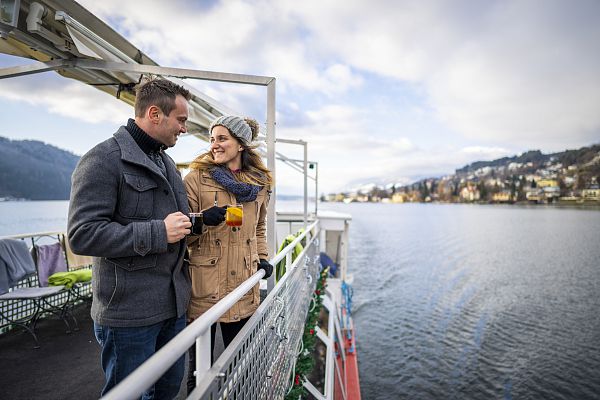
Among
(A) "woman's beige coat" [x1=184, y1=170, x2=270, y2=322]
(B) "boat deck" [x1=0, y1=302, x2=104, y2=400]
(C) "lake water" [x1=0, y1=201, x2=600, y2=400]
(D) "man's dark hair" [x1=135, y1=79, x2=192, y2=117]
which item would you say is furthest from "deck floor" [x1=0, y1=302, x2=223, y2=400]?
(C) "lake water" [x1=0, y1=201, x2=600, y2=400]

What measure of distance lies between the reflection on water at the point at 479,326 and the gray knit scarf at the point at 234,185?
11.0 meters

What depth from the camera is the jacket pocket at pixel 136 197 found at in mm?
1484

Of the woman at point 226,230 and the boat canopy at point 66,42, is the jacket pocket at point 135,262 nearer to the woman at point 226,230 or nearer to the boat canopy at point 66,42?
the woman at point 226,230

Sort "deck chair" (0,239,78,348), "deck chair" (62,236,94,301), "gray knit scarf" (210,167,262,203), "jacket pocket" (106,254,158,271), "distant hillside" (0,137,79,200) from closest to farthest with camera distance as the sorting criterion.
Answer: "jacket pocket" (106,254,158,271) < "gray knit scarf" (210,167,262,203) < "deck chair" (0,239,78,348) < "deck chair" (62,236,94,301) < "distant hillside" (0,137,79,200)

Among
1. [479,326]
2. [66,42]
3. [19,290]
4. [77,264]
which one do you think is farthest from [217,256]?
[479,326]

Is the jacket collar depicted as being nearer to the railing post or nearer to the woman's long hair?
the woman's long hair

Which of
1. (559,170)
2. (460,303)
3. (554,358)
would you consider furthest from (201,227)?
(559,170)

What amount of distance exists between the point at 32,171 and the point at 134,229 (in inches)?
3486

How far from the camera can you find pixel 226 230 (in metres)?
2.09

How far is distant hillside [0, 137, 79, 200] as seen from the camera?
202ft

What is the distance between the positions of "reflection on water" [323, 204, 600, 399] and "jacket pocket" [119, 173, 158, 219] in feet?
37.8

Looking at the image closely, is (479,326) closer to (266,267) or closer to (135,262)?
(266,267)

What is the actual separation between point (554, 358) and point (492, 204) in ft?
488

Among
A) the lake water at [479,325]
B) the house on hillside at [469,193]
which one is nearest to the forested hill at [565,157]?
the house on hillside at [469,193]
